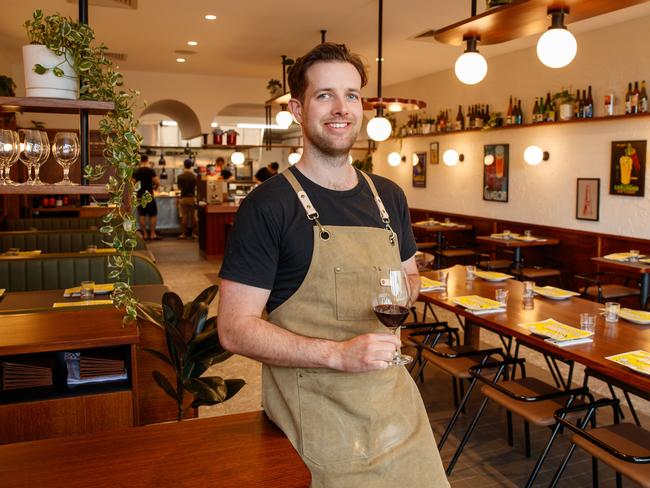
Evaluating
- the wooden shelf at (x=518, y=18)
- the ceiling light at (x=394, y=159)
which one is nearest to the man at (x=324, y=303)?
the wooden shelf at (x=518, y=18)

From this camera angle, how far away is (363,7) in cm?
650

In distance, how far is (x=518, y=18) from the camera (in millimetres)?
3473

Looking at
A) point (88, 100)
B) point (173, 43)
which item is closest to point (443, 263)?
point (173, 43)

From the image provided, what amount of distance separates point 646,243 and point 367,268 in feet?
20.0

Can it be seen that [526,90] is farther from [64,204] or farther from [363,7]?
[64,204]

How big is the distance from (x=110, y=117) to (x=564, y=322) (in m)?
2.57

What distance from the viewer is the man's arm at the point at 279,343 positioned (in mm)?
1391

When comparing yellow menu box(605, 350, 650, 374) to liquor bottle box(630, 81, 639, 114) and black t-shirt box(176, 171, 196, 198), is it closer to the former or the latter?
liquor bottle box(630, 81, 639, 114)

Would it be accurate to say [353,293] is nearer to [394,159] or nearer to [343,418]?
[343,418]

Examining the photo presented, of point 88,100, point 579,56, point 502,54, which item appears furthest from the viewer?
point 502,54

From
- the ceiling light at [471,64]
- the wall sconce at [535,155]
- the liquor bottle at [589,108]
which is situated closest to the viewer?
the ceiling light at [471,64]

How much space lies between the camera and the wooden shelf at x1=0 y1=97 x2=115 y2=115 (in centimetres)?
219

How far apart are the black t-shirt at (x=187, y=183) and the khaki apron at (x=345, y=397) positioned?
13420 millimetres

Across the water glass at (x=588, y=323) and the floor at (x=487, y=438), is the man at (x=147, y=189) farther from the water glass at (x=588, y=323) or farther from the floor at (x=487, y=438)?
the water glass at (x=588, y=323)
